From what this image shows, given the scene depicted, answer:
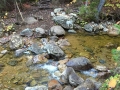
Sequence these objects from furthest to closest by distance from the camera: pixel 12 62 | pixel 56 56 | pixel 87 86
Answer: pixel 56 56 < pixel 12 62 < pixel 87 86

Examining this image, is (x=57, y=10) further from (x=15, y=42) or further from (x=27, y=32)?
(x=15, y=42)

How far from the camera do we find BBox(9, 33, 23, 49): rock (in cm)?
703

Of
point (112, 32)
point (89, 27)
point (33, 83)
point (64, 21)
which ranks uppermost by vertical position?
point (64, 21)

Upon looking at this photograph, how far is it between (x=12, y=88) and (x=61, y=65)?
174 cm

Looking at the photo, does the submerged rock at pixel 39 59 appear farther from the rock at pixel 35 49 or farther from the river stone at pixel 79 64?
the river stone at pixel 79 64

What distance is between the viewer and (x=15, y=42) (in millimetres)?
7180

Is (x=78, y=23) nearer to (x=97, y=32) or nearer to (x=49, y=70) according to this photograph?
→ (x=97, y=32)

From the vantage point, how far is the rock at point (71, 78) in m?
4.78

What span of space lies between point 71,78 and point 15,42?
3253 mm

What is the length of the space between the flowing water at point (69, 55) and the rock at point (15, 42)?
33cm

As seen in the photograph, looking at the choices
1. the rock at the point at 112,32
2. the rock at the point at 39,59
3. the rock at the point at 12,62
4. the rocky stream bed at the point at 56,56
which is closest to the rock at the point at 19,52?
the rocky stream bed at the point at 56,56

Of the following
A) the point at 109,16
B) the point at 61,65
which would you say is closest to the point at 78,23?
the point at 109,16

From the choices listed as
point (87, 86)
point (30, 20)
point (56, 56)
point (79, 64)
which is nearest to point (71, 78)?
point (87, 86)

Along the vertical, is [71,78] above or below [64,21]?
below
